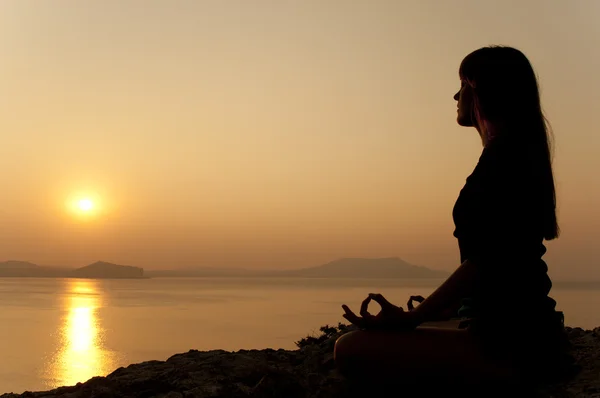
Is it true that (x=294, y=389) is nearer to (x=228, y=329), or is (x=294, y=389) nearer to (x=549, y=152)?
(x=549, y=152)

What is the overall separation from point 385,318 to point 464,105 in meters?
1.34

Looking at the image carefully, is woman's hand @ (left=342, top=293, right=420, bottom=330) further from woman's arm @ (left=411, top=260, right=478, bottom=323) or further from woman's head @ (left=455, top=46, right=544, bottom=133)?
woman's head @ (left=455, top=46, right=544, bottom=133)

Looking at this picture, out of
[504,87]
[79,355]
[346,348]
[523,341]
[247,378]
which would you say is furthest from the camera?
[79,355]

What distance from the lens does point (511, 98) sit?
3502mm

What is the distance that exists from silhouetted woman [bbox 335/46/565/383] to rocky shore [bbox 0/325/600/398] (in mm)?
868

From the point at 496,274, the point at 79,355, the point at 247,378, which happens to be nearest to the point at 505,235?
the point at 496,274

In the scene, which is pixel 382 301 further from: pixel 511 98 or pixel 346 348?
pixel 511 98

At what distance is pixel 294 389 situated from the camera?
5.14m

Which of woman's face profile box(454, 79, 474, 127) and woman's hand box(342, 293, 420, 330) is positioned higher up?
woman's face profile box(454, 79, 474, 127)

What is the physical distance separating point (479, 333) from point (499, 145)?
1017mm

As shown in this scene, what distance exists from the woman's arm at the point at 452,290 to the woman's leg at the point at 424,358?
0.21 meters

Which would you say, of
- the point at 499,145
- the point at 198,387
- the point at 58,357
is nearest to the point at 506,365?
the point at 499,145

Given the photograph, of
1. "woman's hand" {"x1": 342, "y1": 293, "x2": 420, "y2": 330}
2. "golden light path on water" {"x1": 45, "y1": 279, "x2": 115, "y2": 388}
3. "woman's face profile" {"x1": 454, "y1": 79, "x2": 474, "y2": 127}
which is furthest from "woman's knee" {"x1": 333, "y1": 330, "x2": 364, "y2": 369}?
"golden light path on water" {"x1": 45, "y1": 279, "x2": 115, "y2": 388}

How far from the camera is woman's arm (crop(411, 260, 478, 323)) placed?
3.20 meters
